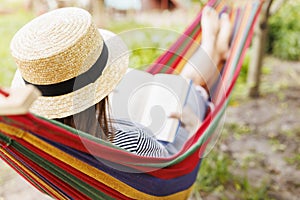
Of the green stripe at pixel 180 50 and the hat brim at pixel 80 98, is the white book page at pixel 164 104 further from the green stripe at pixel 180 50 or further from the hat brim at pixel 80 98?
the hat brim at pixel 80 98

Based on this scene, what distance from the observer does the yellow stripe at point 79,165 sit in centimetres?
75

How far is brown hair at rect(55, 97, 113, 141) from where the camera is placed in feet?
3.26

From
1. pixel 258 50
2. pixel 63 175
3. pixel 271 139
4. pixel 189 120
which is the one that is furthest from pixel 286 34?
pixel 63 175

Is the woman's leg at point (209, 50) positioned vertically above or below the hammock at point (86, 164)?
below

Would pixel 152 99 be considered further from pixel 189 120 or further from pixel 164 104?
pixel 189 120

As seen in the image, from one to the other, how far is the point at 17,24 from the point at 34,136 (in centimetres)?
454

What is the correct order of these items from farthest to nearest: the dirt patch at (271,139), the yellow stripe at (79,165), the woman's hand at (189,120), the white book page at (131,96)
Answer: the dirt patch at (271,139), the woman's hand at (189,120), the white book page at (131,96), the yellow stripe at (79,165)

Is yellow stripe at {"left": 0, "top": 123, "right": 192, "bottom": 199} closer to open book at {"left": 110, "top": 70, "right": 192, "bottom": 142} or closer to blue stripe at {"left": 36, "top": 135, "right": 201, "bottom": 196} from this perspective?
blue stripe at {"left": 36, "top": 135, "right": 201, "bottom": 196}

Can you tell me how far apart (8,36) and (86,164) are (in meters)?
4.06

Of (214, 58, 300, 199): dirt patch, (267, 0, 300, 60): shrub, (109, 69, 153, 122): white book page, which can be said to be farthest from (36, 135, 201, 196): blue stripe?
(267, 0, 300, 60): shrub

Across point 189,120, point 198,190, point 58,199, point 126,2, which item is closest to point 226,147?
point 198,190

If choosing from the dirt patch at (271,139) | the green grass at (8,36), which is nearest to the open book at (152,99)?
the dirt patch at (271,139)

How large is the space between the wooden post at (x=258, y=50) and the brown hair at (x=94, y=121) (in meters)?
1.66

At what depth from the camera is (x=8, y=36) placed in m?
4.54
